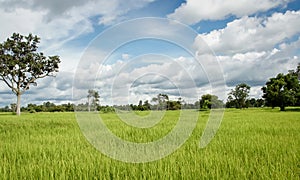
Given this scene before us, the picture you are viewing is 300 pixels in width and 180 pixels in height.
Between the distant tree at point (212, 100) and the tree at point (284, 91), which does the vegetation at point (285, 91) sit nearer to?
the tree at point (284, 91)

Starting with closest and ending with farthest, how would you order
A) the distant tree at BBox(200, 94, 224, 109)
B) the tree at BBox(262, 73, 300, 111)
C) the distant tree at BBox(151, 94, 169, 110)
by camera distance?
1. the distant tree at BBox(200, 94, 224, 109)
2. the distant tree at BBox(151, 94, 169, 110)
3. the tree at BBox(262, 73, 300, 111)

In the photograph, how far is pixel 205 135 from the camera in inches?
272

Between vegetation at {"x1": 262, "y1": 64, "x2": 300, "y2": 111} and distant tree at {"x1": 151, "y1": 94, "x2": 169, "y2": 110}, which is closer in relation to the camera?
distant tree at {"x1": 151, "y1": 94, "x2": 169, "y2": 110}

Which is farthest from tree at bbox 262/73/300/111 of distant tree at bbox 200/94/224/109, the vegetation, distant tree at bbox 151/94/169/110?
distant tree at bbox 151/94/169/110

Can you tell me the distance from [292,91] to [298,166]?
37689mm

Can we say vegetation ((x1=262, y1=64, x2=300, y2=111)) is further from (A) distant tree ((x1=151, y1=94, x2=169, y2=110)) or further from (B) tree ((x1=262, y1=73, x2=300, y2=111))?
(A) distant tree ((x1=151, y1=94, x2=169, y2=110))

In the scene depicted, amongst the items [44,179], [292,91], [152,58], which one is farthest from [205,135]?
[292,91]

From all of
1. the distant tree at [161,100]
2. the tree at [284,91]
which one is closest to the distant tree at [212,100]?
the distant tree at [161,100]

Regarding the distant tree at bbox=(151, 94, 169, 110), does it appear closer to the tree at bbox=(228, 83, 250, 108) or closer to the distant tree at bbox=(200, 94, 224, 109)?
the distant tree at bbox=(200, 94, 224, 109)

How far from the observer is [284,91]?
37.2m

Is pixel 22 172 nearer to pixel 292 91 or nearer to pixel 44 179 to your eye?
pixel 44 179

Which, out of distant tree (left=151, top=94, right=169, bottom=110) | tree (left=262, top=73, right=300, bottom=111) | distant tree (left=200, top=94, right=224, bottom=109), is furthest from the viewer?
tree (left=262, top=73, right=300, bottom=111)

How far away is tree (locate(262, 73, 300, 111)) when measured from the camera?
118 feet

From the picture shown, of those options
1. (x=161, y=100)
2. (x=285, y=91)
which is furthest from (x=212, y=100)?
(x=285, y=91)
